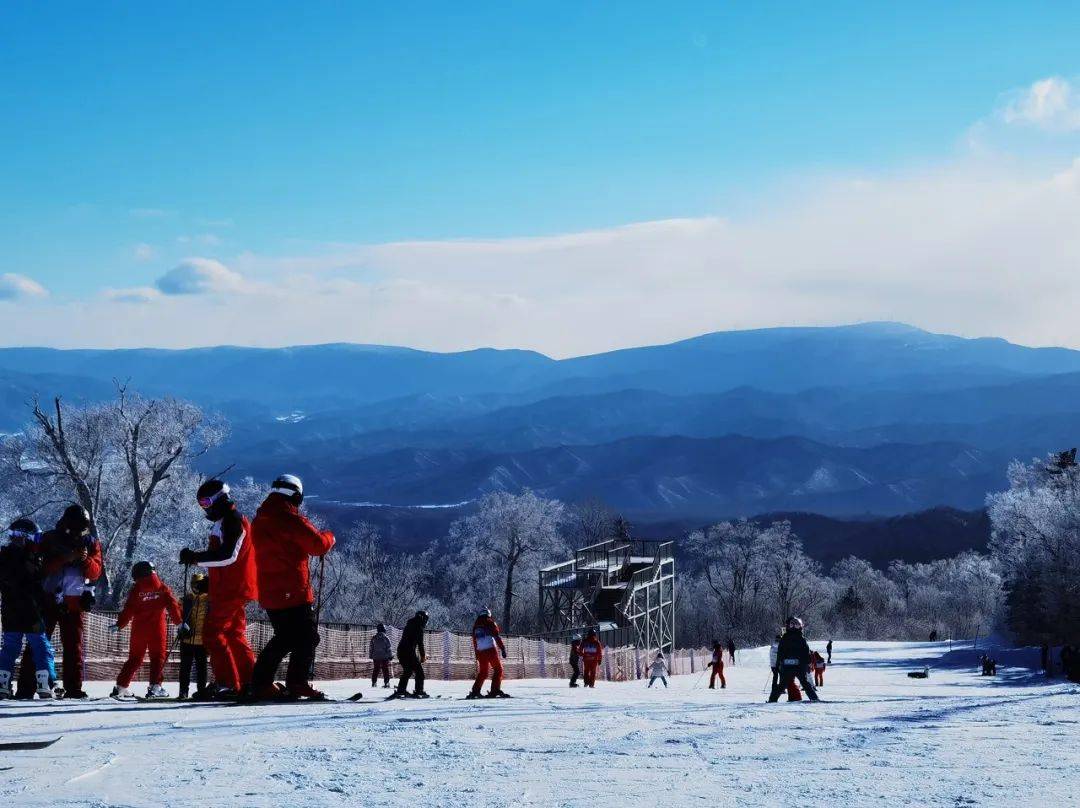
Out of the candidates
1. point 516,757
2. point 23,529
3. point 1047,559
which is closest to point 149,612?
point 23,529

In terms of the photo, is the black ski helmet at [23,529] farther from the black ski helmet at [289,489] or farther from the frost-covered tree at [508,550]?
the frost-covered tree at [508,550]

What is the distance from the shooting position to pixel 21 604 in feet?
37.1

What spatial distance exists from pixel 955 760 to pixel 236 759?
15.7ft

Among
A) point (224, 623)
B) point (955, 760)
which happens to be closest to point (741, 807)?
point (955, 760)

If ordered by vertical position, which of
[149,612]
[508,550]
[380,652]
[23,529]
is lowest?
[380,652]

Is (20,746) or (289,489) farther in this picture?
(289,489)

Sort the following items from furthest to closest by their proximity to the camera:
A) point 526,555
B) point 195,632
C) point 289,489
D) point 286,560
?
point 526,555, point 195,632, point 289,489, point 286,560

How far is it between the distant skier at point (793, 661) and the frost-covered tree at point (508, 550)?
205ft

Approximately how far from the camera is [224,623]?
1045 centimetres

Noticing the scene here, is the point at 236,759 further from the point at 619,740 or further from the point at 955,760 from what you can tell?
the point at 955,760

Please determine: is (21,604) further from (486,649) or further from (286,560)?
(486,649)

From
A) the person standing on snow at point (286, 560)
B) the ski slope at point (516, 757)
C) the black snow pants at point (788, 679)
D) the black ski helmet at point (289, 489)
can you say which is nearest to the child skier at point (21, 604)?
the ski slope at point (516, 757)

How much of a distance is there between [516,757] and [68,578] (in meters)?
5.93

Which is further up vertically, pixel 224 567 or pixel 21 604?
pixel 224 567
